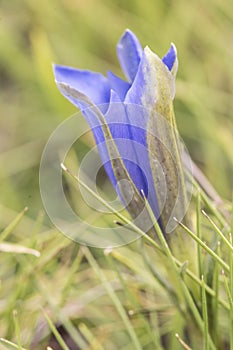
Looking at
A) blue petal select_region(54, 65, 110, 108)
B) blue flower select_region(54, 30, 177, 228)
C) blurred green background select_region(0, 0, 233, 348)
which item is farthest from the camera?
blurred green background select_region(0, 0, 233, 348)

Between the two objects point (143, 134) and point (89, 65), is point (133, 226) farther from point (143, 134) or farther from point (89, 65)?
point (89, 65)

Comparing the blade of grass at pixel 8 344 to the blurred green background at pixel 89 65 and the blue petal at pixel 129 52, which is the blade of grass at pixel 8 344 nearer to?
the blue petal at pixel 129 52

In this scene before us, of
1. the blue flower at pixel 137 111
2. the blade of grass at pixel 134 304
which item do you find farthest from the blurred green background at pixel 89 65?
the blue flower at pixel 137 111

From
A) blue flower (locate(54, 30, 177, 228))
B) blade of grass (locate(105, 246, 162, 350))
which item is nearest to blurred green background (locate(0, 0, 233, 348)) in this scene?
blade of grass (locate(105, 246, 162, 350))

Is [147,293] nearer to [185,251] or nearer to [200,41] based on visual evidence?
[185,251]

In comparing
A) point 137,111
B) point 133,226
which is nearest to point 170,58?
point 137,111

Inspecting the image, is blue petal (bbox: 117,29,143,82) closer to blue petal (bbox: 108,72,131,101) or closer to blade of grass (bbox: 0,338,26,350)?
blue petal (bbox: 108,72,131,101)

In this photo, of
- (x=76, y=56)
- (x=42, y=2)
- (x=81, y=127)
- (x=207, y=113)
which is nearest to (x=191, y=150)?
(x=207, y=113)
